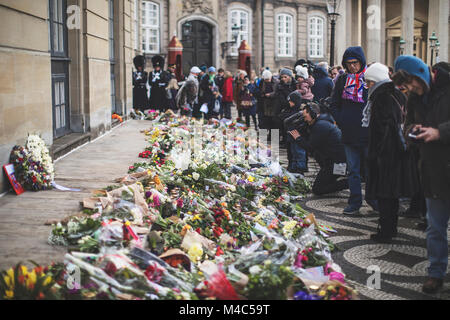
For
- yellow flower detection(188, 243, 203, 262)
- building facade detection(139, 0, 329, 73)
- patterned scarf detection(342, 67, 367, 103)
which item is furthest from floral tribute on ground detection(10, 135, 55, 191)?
building facade detection(139, 0, 329, 73)

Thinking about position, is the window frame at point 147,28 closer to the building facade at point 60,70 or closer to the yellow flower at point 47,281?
the building facade at point 60,70

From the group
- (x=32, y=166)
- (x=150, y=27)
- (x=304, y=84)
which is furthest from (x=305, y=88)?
(x=150, y=27)

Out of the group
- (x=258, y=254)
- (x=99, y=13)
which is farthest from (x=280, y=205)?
(x=99, y=13)

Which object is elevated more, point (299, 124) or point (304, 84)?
point (304, 84)

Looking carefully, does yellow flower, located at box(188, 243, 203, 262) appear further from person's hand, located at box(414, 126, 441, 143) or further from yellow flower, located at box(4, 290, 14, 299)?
person's hand, located at box(414, 126, 441, 143)

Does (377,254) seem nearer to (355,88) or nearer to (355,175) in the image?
(355,175)

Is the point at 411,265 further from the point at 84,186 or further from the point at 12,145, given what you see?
the point at 12,145

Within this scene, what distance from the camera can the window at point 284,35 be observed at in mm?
34656

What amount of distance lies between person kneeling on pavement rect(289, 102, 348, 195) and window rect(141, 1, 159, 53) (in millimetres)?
19726

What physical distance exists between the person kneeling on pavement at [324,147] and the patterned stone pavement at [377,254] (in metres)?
0.64

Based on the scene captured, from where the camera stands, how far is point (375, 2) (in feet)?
117

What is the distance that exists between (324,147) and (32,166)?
14.6ft

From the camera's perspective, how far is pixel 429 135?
468cm
